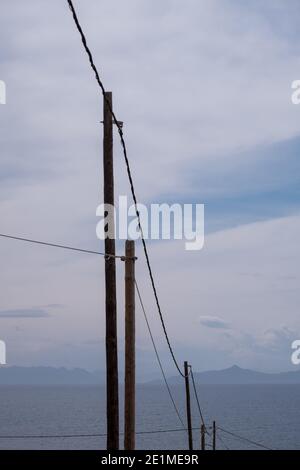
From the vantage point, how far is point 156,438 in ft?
587

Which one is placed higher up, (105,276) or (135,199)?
(135,199)

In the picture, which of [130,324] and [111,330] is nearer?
[111,330]

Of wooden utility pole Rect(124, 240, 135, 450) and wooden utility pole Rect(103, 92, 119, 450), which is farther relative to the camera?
wooden utility pole Rect(124, 240, 135, 450)

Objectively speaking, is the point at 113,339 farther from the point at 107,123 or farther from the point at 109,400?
the point at 107,123

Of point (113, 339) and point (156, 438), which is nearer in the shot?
point (113, 339)

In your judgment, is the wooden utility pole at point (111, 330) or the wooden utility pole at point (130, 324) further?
the wooden utility pole at point (130, 324)

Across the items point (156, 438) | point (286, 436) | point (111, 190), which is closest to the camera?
point (111, 190)

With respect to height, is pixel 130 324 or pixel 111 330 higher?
pixel 130 324

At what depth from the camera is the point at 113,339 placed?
1568cm
